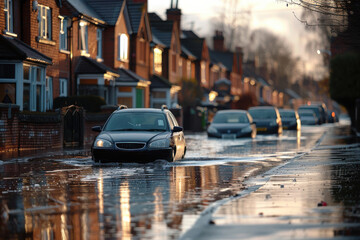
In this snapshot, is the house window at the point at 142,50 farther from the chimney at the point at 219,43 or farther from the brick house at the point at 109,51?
the chimney at the point at 219,43

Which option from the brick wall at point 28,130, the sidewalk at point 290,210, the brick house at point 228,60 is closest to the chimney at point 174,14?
the brick house at point 228,60

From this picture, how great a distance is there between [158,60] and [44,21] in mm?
23616

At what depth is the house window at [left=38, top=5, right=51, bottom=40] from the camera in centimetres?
3497

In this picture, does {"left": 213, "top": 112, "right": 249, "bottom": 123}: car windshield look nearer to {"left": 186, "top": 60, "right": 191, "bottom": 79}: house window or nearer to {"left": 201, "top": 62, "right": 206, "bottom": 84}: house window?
{"left": 186, "top": 60, "right": 191, "bottom": 79}: house window

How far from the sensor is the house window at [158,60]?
58.0 meters

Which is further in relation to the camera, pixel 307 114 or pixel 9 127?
pixel 307 114

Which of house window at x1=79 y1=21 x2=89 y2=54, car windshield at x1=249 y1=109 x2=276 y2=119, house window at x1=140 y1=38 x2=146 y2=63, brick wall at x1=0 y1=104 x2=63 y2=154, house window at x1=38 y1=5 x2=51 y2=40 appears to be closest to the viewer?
brick wall at x1=0 y1=104 x2=63 y2=154

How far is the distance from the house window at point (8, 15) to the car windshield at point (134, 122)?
1206 centimetres

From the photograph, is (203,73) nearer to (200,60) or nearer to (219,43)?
(200,60)

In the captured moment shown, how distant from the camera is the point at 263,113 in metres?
45.2

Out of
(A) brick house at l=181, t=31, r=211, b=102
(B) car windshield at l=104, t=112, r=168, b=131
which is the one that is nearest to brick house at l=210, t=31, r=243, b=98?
(A) brick house at l=181, t=31, r=211, b=102

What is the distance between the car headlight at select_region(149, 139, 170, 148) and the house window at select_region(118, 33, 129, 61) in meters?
27.6

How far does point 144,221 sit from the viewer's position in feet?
32.6

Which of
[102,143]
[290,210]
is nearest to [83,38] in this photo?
[102,143]
